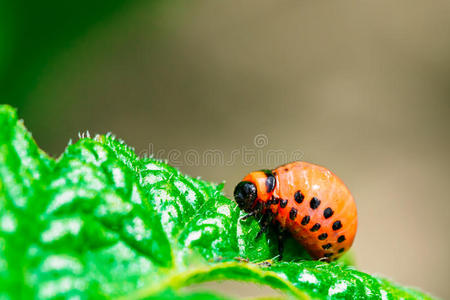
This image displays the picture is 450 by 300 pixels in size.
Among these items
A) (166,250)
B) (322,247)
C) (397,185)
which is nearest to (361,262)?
(397,185)

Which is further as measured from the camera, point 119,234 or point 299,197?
point 299,197

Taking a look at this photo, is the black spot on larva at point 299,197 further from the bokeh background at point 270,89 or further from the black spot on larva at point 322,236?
the bokeh background at point 270,89

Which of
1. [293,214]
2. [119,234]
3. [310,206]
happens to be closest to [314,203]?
[310,206]

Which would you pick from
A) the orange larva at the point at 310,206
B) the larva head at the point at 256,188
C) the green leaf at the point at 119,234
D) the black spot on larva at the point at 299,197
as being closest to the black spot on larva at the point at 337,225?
the orange larva at the point at 310,206

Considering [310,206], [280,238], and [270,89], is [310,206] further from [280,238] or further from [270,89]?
[270,89]

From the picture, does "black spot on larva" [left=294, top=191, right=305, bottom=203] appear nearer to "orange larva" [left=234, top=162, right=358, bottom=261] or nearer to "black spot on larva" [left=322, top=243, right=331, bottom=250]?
"orange larva" [left=234, top=162, right=358, bottom=261]

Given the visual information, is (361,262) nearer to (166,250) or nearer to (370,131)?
(370,131)
